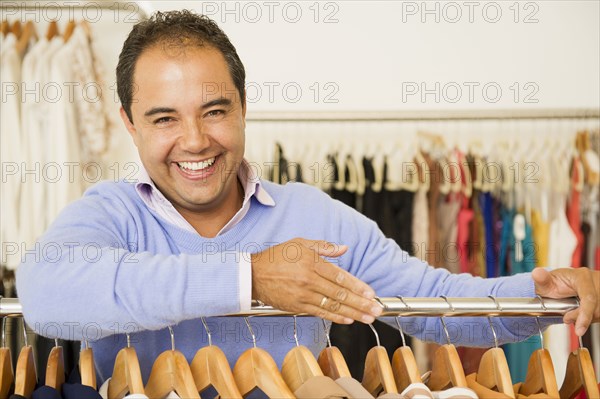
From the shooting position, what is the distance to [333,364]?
1.32 meters

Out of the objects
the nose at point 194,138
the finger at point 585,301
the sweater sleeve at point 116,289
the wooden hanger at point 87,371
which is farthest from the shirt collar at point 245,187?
the finger at point 585,301

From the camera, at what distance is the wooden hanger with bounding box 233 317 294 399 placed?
1.23 meters

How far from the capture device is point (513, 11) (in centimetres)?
353

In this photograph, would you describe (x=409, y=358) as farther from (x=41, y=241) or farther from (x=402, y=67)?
(x=402, y=67)

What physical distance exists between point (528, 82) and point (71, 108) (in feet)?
6.44

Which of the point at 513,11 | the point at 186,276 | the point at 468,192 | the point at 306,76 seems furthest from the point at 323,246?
the point at 513,11

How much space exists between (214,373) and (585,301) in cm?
66

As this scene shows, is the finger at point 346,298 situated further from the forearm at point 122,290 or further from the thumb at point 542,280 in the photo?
the thumb at point 542,280

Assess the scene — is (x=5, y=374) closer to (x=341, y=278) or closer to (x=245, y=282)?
(x=245, y=282)

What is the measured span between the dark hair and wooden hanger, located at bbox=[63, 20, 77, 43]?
1287 millimetres

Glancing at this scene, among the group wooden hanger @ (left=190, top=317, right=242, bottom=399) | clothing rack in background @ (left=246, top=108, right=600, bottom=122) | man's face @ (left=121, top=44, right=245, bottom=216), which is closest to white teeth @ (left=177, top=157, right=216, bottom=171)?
man's face @ (left=121, top=44, right=245, bottom=216)

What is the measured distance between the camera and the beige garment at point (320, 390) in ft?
3.89

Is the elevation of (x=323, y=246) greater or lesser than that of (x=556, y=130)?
lesser

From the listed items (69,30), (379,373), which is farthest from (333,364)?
(69,30)
